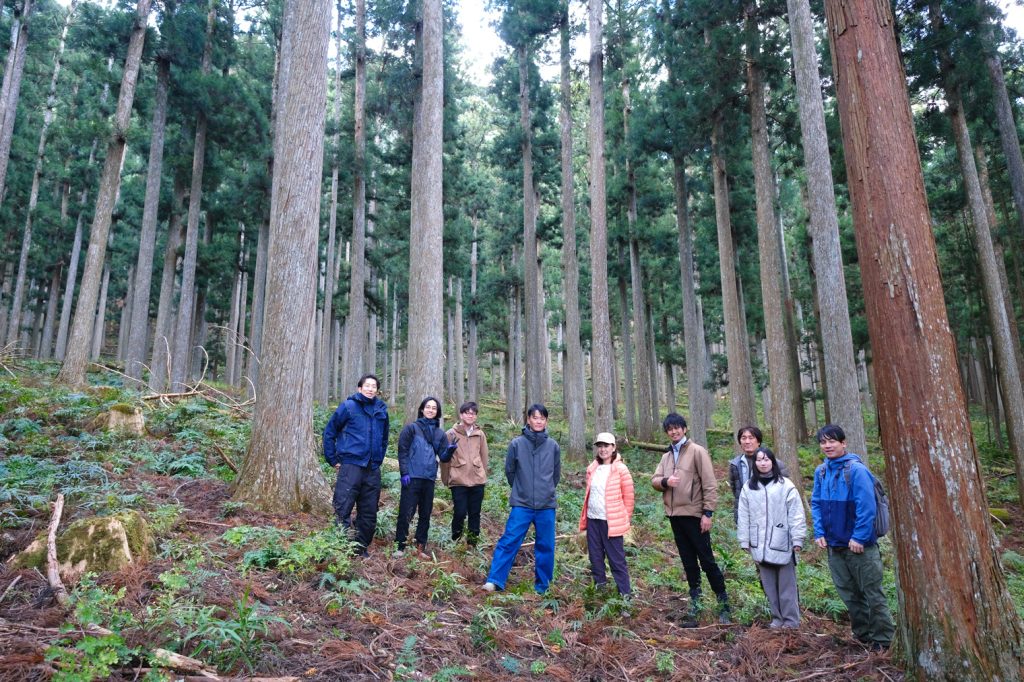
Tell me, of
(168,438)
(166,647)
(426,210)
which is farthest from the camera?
(426,210)

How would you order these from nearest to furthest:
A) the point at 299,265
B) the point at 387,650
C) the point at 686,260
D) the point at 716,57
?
the point at 387,650
the point at 299,265
the point at 716,57
the point at 686,260

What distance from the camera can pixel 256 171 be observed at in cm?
1955

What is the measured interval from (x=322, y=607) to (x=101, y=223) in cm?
1297

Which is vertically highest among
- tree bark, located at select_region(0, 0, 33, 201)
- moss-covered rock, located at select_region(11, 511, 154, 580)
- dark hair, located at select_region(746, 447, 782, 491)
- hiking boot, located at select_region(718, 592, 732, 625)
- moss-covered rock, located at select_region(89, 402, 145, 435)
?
tree bark, located at select_region(0, 0, 33, 201)

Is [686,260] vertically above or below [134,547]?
above

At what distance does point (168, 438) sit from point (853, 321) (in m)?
20.1

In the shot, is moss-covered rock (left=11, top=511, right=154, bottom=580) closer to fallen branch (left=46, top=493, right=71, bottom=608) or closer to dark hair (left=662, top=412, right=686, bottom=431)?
fallen branch (left=46, top=493, right=71, bottom=608)

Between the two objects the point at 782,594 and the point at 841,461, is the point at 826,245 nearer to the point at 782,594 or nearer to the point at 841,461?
the point at 841,461

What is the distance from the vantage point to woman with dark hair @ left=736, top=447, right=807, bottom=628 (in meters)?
4.84

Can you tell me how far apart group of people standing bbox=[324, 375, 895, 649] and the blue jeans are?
1cm

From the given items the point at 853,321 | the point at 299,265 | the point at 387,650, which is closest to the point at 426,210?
the point at 299,265

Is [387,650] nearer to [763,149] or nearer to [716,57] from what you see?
[763,149]

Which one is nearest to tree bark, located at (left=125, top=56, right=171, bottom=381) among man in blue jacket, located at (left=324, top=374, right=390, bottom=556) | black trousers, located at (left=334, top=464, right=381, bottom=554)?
man in blue jacket, located at (left=324, top=374, right=390, bottom=556)

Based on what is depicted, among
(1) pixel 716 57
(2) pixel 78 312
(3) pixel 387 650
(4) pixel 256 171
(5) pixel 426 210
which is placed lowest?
(3) pixel 387 650
